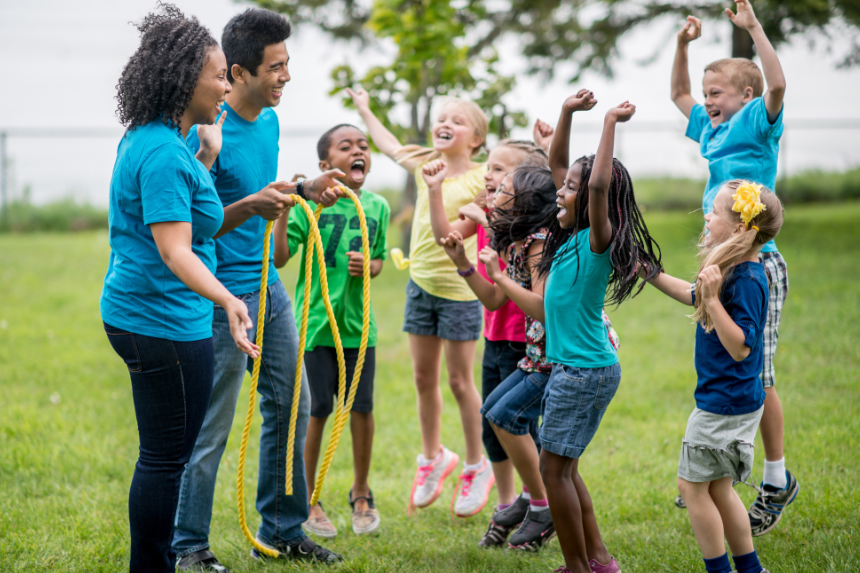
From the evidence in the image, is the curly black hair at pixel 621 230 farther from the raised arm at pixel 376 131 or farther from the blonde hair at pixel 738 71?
the raised arm at pixel 376 131

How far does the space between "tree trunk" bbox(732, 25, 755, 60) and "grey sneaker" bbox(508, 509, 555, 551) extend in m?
8.26

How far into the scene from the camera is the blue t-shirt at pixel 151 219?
6.93 feet

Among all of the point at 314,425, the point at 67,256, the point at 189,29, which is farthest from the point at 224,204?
the point at 67,256

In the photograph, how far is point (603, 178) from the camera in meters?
2.34

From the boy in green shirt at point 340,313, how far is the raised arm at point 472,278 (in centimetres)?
63

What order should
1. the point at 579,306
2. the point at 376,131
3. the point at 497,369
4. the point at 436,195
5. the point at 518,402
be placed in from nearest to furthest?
the point at 579,306 < the point at 518,402 < the point at 436,195 < the point at 497,369 < the point at 376,131

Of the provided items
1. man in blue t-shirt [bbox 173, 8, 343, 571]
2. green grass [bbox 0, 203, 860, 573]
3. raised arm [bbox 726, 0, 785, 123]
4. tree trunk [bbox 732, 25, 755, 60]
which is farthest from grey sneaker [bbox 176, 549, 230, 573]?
tree trunk [bbox 732, 25, 755, 60]

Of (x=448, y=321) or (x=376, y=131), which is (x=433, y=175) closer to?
(x=448, y=321)

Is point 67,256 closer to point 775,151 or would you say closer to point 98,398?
point 98,398

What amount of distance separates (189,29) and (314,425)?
6.09ft

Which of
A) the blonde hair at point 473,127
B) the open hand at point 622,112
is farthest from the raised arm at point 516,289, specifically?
the blonde hair at point 473,127

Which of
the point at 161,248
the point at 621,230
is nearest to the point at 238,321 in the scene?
the point at 161,248

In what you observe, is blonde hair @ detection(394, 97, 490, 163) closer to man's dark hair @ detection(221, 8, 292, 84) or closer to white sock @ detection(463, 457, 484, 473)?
man's dark hair @ detection(221, 8, 292, 84)

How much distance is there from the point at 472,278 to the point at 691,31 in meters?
1.53
